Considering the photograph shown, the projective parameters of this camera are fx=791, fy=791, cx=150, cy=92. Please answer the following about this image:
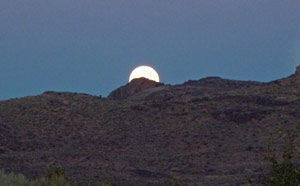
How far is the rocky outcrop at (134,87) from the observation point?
62.2m

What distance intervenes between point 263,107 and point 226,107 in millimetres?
2095

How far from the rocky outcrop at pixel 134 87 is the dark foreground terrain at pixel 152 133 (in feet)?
23.6

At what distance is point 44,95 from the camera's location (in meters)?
54.0

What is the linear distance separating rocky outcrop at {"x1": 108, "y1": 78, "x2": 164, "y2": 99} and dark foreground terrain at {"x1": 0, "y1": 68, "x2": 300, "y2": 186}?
7204mm

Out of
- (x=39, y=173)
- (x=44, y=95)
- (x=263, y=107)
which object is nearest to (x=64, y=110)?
(x=44, y=95)

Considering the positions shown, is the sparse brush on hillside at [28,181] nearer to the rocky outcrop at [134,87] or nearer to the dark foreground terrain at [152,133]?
the dark foreground terrain at [152,133]

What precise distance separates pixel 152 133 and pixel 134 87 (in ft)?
75.3

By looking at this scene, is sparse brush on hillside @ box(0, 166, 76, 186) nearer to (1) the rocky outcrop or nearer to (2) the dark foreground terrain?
(2) the dark foreground terrain

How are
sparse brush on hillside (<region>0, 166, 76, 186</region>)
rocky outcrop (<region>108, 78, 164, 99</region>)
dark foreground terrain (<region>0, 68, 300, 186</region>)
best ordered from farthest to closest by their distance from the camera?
1. rocky outcrop (<region>108, 78, 164, 99</region>)
2. dark foreground terrain (<region>0, 68, 300, 186</region>)
3. sparse brush on hillside (<region>0, 166, 76, 186</region>)

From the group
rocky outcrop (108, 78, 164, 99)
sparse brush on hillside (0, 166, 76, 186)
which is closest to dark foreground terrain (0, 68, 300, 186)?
rocky outcrop (108, 78, 164, 99)

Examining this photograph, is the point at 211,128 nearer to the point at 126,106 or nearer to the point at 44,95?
the point at 126,106

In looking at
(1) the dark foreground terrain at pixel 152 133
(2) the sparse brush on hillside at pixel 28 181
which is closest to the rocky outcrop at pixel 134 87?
(1) the dark foreground terrain at pixel 152 133

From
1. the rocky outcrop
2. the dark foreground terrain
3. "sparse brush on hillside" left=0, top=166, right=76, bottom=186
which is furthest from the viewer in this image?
the rocky outcrop

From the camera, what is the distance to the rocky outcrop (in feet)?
204
